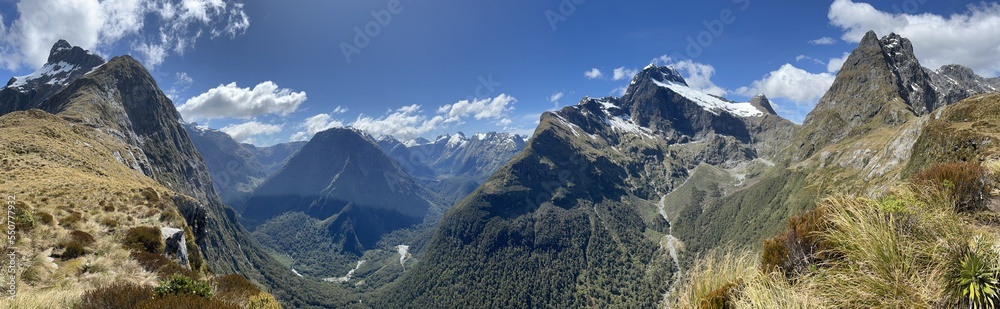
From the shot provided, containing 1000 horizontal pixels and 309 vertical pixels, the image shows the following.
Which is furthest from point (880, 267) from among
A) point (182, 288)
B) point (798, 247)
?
point (182, 288)

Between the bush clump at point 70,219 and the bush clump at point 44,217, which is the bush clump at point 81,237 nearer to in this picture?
the bush clump at point 70,219

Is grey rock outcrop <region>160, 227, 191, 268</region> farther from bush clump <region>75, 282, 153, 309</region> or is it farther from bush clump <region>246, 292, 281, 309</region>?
bush clump <region>75, 282, 153, 309</region>

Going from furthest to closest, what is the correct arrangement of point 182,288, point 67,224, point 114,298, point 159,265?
1. point 67,224
2. point 159,265
3. point 182,288
4. point 114,298

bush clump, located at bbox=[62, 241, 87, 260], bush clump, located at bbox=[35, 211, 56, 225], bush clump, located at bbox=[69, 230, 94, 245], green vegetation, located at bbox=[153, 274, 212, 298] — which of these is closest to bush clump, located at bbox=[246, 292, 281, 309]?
green vegetation, located at bbox=[153, 274, 212, 298]

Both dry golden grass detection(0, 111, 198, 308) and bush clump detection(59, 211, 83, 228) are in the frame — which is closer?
dry golden grass detection(0, 111, 198, 308)

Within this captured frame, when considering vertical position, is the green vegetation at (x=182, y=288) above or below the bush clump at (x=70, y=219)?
below

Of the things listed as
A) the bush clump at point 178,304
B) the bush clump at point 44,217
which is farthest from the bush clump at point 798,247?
the bush clump at point 44,217

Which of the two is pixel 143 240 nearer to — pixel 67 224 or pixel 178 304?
pixel 67 224
